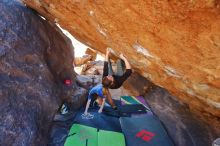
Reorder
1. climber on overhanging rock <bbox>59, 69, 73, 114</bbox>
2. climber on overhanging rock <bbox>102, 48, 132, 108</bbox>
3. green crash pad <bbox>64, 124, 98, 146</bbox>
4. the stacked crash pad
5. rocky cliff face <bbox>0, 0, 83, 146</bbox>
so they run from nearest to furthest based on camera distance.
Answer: rocky cliff face <bbox>0, 0, 83, 146</bbox> < green crash pad <bbox>64, 124, 98, 146</bbox> < the stacked crash pad < climber on overhanging rock <bbox>102, 48, 132, 108</bbox> < climber on overhanging rock <bbox>59, 69, 73, 114</bbox>

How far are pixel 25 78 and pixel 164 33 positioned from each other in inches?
112

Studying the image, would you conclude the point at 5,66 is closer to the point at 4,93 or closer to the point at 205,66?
the point at 4,93

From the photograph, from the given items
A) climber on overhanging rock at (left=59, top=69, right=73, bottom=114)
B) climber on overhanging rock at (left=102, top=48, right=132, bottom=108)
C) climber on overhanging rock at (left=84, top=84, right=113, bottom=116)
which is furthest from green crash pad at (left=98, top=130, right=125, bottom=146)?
climber on overhanging rock at (left=59, top=69, right=73, bottom=114)

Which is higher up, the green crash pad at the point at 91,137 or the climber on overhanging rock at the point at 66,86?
the climber on overhanging rock at the point at 66,86

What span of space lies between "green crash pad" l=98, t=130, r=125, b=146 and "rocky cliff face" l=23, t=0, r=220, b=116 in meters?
1.42

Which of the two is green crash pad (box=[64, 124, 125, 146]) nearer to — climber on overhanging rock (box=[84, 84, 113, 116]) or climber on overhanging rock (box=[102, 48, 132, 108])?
climber on overhanging rock (box=[84, 84, 113, 116])

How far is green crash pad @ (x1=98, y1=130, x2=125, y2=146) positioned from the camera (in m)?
5.02

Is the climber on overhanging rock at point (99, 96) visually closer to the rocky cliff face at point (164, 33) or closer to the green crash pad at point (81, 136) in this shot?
the green crash pad at point (81, 136)

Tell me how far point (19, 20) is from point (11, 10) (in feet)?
0.78

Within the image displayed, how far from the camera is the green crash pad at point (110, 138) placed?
5.02 m

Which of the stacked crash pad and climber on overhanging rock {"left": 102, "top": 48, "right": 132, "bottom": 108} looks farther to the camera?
climber on overhanging rock {"left": 102, "top": 48, "right": 132, "bottom": 108}

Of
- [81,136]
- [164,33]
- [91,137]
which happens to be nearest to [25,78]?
[81,136]

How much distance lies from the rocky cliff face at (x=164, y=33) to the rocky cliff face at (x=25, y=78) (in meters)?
0.51

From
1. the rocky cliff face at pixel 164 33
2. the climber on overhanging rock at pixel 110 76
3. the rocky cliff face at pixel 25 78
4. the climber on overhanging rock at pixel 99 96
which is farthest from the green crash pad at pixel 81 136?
the rocky cliff face at pixel 164 33
